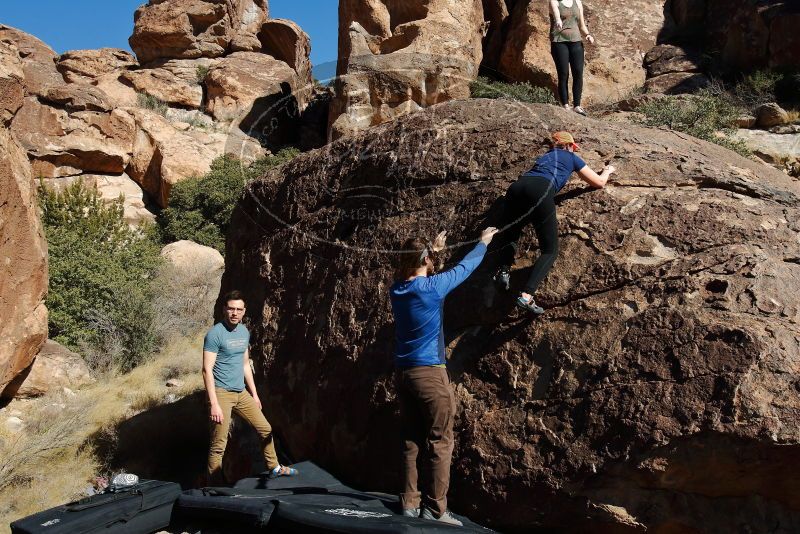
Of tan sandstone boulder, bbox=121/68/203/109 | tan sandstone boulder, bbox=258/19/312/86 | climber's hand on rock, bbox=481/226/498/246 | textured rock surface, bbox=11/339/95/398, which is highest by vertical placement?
tan sandstone boulder, bbox=258/19/312/86

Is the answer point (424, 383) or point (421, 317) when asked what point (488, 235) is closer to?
point (421, 317)

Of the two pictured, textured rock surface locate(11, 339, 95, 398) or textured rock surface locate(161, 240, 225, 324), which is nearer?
textured rock surface locate(11, 339, 95, 398)

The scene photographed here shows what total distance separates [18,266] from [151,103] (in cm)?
1806

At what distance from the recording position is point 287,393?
5180mm

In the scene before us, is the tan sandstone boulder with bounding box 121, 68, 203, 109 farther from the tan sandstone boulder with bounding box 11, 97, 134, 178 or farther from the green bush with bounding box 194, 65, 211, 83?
the tan sandstone boulder with bounding box 11, 97, 134, 178

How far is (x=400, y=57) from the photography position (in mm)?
16703

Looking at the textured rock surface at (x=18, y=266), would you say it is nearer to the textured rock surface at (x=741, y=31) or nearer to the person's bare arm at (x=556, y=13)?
the person's bare arm at (x=556, y=13)

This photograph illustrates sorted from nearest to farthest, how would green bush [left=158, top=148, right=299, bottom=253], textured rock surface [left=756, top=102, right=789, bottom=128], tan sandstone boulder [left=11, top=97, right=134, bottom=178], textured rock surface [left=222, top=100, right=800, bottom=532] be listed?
textured rock surface [left=222, top=100, right=800, bottom=532] < textured rock surface [left=756, top=102, right=789, bottom=128] < tan sandstone boulder [left=11, top=97, right=134, bottom=178] < green bush [left=158, top=148, right=299, bottom=253]

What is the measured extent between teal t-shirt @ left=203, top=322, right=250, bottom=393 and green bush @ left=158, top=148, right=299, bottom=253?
49.9 ft

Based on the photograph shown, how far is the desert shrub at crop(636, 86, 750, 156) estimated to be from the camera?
10.1m

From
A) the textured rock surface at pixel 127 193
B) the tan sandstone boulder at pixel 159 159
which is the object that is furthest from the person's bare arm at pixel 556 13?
the tan sandstone boulder at pixel 159 159

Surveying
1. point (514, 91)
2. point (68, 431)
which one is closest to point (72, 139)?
point (514, 91)

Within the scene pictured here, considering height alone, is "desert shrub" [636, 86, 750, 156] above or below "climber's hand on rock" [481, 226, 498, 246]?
above

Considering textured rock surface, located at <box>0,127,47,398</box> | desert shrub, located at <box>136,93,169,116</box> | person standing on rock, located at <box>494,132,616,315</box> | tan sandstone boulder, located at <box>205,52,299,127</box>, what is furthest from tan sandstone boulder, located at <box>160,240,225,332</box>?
person standing on rock, located at <box>494,132,616,315</box>
